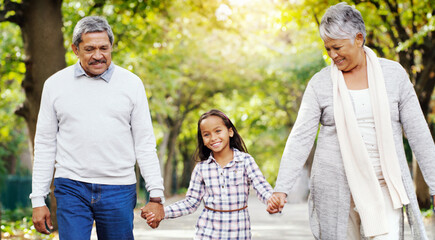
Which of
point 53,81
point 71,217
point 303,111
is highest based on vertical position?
point 53,81

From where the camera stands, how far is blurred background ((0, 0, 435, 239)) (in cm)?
903

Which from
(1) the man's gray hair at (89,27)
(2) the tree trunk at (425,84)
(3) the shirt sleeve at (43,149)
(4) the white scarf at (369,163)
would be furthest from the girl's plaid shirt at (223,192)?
(2) the tree trunk at (425,84)

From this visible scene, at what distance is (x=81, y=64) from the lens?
422cm

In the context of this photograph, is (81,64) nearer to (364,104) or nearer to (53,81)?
(53,81)

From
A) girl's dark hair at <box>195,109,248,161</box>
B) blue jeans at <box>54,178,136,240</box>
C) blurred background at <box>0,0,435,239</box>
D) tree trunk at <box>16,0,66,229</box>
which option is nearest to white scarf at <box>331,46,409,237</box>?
girl's dark hair at <box>195,109,248,161</box>

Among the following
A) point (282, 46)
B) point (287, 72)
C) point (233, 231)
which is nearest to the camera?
point (233, 231)

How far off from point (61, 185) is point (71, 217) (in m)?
0.23

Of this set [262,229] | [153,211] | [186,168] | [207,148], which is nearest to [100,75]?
[153,211]

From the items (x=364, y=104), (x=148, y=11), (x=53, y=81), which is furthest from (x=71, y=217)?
(x=148, y=11)

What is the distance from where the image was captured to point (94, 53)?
4168mm

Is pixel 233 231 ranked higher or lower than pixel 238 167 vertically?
lower

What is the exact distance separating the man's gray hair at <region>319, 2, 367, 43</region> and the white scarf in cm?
34

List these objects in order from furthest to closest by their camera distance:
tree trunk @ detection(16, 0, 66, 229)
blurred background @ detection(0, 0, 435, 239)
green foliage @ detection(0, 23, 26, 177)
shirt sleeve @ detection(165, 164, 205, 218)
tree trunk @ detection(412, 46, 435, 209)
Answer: green foliage @ detection(0, 23, 26, 177)
tree trunk @ detection(412, 46, 435, 209)
blurred background @ detection(0, 0, 435, 239)
tree trunk @ detection(16, 0, 66, 229)
shirt sleeve @ detection(165, 164, 205, 218)

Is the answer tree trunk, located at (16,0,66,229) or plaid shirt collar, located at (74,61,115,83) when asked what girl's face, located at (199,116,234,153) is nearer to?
plaid shirt collar, located at (74,61,115,83)
